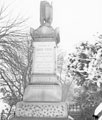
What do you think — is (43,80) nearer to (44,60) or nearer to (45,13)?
(44,60)

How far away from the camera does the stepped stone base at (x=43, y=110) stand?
8859 mm

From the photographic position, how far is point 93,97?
16.3 meters

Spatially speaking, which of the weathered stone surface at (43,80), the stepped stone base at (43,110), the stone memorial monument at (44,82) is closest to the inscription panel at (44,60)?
the stone memorial monument at (44,82)

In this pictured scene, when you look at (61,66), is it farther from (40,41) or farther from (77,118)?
(40,41)

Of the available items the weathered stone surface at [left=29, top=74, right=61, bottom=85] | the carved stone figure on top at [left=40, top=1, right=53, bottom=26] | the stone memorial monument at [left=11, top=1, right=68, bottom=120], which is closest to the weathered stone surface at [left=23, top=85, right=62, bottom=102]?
the stone memorial monument at [left=11, top=1, right=68, bottom=120]

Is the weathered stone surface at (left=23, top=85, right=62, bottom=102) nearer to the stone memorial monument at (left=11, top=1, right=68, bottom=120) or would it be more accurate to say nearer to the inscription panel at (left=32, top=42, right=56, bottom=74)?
the stone memorial monument at (left=11, top=1, right=68, bottom=120)

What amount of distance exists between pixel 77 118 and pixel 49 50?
30.3ft

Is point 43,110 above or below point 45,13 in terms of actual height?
below

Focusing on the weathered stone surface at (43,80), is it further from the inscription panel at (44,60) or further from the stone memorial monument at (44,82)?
the inscription panel at (44,60)

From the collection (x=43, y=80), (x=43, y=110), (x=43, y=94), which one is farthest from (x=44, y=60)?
(x=43, y=110)

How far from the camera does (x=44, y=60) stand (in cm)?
962

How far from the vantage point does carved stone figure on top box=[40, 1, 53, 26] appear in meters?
10.2

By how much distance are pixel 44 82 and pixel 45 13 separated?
8.47 ft

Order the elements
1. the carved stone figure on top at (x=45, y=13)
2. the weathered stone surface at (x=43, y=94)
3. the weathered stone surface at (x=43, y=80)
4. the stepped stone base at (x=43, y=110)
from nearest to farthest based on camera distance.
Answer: the stepped stone base at (x=43, y=110) → the weathered stone surface at (x=43, y=94) → the weathered stone surface at (x=43, y=80) → the carved stone figure on top at (x=45, y=13)
